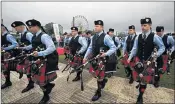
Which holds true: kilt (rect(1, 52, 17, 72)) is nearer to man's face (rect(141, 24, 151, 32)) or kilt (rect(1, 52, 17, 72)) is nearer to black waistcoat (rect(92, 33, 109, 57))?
black waistcoat (rect(92, 33, 109, 57))

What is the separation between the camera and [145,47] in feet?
12.8

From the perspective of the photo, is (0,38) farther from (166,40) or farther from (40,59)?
(166,40)

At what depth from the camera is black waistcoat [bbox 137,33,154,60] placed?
3.81m

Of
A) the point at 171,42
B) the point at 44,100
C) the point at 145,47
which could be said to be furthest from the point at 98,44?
the point at 171,42

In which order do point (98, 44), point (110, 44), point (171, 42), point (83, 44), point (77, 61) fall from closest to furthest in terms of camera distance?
1. point (110, 44)
2. point (98, 44)
3. point (83, 44)
4. point (77, 61)
5. point (171, 42)

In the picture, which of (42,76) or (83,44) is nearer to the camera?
(42,76)

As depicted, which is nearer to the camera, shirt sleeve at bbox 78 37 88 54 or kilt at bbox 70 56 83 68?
shirt sleeve at bbox 78 37 88 54

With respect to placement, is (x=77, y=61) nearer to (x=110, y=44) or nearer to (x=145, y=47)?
(x=110, y=44)

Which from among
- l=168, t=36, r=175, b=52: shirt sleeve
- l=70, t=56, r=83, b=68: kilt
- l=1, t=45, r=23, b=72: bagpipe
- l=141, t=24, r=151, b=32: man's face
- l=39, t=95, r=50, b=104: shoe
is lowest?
l=39, t=95, r=50, b=104: shoe

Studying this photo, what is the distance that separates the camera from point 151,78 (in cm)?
385

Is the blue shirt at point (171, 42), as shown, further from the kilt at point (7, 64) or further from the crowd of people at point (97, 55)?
the kilt at point (7, 64)

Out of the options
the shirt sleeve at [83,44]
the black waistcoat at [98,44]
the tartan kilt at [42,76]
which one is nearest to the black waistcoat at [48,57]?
the tartan kilt at [42,76]

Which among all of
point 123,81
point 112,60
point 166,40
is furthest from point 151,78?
point 166,40

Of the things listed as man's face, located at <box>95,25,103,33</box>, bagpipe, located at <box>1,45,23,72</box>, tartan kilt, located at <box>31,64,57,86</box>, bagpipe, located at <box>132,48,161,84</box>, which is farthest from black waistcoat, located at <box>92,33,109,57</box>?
bagpipe, located at <box>1,45,23,72</box>
